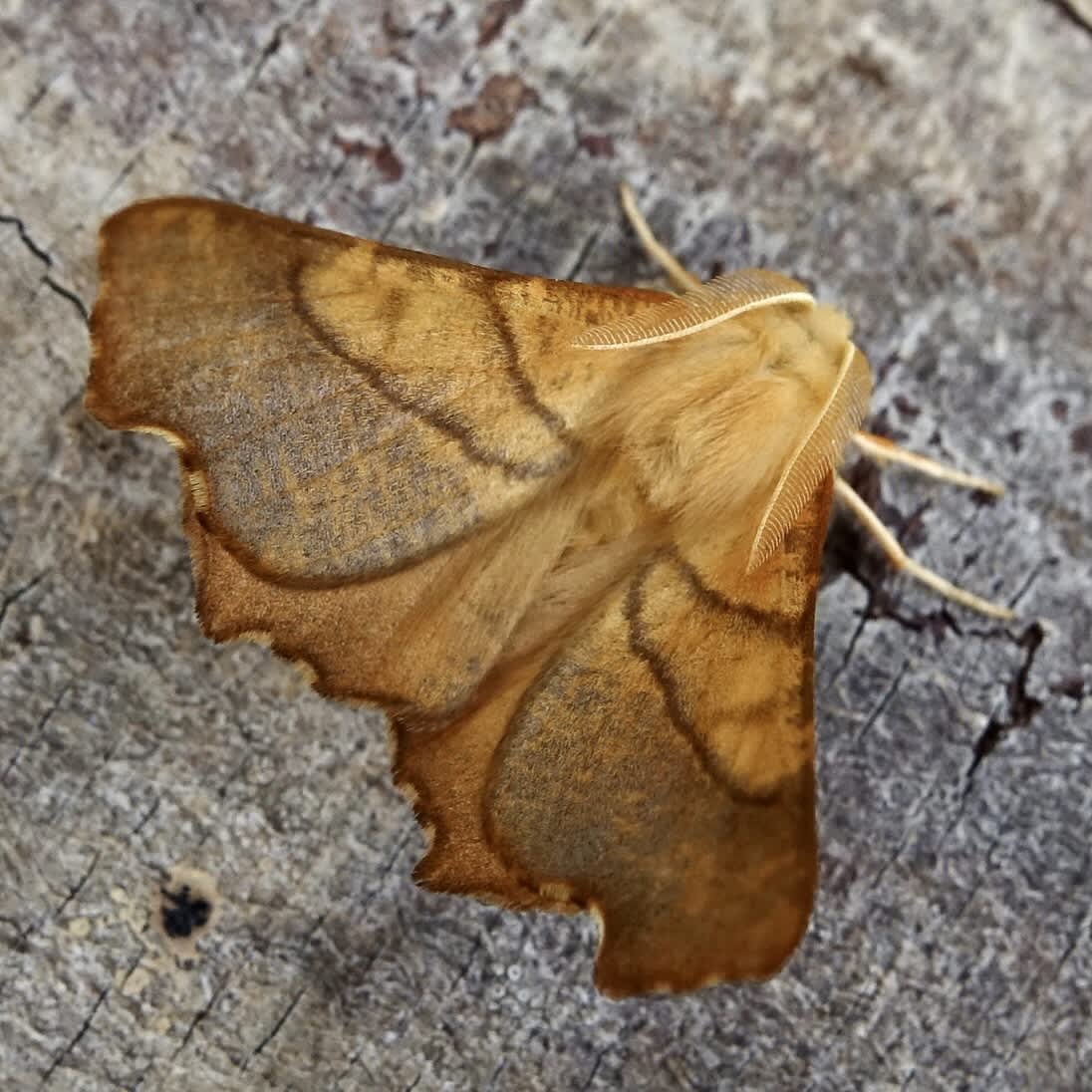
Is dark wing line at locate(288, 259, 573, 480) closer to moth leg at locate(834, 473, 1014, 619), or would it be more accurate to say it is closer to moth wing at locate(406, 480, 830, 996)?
moth wing at locate(406, 480, 830, 996)

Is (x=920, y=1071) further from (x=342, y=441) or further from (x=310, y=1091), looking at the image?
(x=342, y=441)

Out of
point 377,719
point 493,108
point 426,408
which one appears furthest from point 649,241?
point 377,719

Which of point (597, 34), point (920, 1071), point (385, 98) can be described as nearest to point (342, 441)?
point (385, 98)

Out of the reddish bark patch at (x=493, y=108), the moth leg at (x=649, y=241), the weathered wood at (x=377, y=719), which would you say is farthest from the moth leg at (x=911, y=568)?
the reddish bark patch at (x=493, y=108)

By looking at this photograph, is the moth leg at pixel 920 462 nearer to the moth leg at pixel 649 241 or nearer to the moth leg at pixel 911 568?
the moth leg at pixel 911 568

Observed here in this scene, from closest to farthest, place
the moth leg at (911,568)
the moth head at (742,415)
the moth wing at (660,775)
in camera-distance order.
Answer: the moth wing at (660,775) < the moth head at (742,415) < the moth leg at (911,568)

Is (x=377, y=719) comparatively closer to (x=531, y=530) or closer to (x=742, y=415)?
(x=531, y=530)
